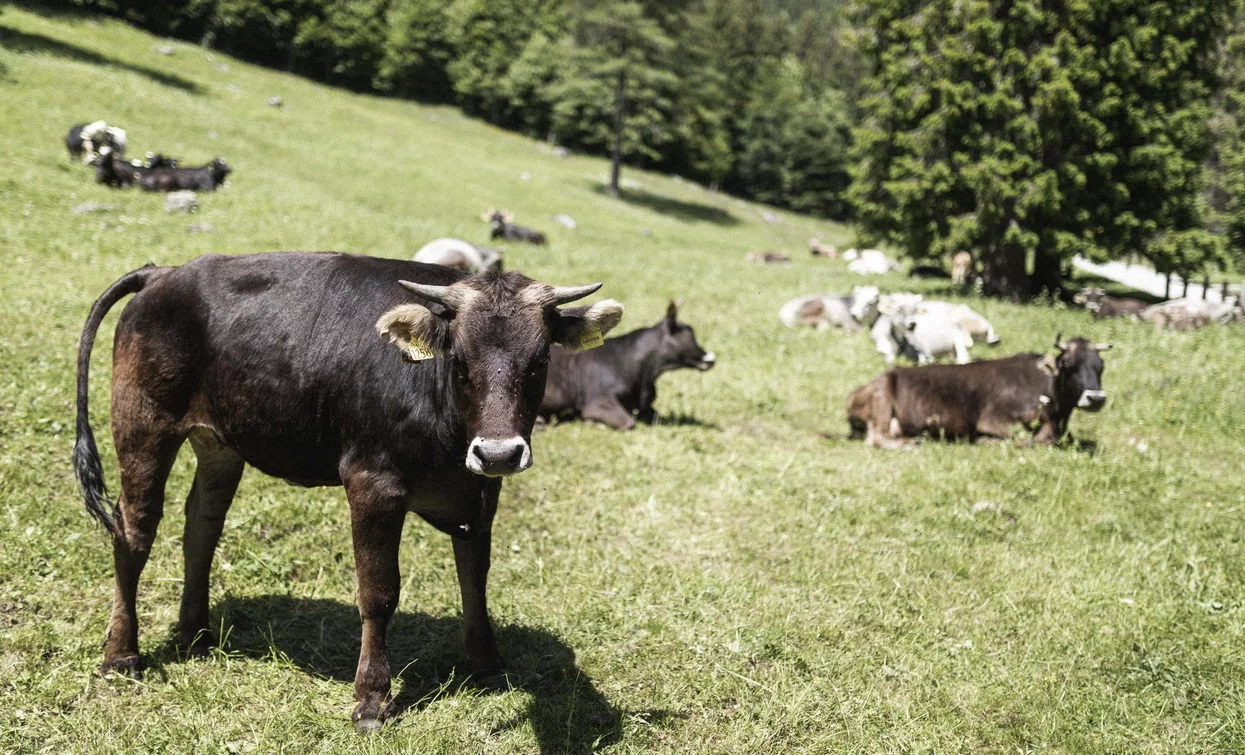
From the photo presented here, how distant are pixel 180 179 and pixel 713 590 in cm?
1958

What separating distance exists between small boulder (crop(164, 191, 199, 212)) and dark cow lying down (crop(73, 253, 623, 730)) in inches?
606

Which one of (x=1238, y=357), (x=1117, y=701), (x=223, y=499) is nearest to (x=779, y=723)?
(x=1117, y=701)

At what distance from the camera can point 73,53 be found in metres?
33.6

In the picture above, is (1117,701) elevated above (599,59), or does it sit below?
below

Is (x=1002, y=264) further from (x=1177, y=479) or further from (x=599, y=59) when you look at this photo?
(x=599, y=59)

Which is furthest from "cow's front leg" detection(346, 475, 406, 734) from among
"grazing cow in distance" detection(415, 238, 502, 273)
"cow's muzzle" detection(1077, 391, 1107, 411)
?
"grazing cow in distance" detection(415, 238, 502, 273)

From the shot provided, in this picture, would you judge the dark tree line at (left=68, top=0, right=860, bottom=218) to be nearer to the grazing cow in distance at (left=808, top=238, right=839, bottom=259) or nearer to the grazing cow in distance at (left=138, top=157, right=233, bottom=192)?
the grazing cow in distance at (left=808, top=238, right=839, bottom=259)

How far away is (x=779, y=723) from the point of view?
4.78 meters

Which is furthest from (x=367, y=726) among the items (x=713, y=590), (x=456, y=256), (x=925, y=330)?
(x=456, y=256)

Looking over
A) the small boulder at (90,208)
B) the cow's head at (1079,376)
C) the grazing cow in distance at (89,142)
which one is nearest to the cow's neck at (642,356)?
the cow's head at (1079,376)

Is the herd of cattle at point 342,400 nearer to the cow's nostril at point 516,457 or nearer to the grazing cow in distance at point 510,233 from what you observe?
the cow's nostril at point 516,457

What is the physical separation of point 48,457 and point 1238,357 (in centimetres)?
1733

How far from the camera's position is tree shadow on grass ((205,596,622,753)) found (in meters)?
4.69

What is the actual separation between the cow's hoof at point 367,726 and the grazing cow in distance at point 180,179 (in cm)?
1949
